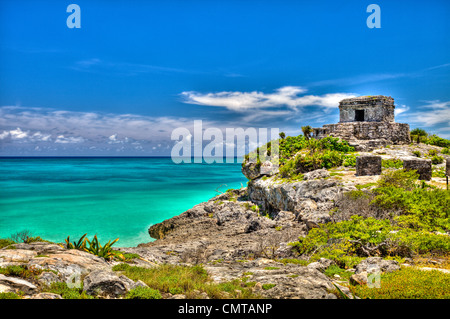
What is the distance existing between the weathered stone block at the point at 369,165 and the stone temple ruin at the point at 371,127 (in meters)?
7.79

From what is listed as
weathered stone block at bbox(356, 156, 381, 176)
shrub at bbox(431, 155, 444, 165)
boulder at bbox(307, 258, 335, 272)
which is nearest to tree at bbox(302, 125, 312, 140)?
shrub at bbox(431, 155, 444, 165)

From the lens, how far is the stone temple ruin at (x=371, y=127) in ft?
86.4

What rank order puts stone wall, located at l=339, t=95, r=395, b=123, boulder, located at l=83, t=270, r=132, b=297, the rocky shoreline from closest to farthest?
boulder, located at l=83, t=270, r=132, b=297, the rocky shoreline, stone wall, located at l=339, t=95, r=395, b=123

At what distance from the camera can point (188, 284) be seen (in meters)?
6.48

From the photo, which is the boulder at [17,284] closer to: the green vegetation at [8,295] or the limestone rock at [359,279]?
the green vegetation at [8,295]

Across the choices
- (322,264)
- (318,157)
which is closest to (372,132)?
(318,157)

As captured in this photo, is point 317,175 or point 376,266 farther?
point 317,175

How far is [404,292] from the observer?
579cm

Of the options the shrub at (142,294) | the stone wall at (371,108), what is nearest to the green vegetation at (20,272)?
the shrub at (142,294)

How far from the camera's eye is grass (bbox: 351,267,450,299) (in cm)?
570

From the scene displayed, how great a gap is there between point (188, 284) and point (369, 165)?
15206 millimetres

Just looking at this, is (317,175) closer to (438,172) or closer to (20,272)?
(438,172)

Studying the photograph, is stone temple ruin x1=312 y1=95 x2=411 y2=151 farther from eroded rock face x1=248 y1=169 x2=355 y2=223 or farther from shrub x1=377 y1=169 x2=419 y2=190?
shrub x1=377 y1=169 x2=419 y2=190

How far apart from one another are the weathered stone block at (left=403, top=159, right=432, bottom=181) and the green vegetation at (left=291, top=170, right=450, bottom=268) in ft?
10.1
